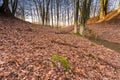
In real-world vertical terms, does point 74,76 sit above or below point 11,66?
below

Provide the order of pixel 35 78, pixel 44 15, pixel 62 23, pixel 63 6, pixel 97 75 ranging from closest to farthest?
1. pixel 35 78
2. pixel 97 75
3. pixel 44 15
4. pixel 63 6
5. pixel 62 23

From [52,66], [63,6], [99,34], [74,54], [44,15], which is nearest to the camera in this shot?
[52,66]

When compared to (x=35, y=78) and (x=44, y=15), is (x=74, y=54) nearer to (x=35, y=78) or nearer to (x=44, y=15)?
(x=35, y=78)

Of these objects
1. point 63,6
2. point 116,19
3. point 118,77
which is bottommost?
point 118,77

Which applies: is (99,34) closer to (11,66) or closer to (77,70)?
(77,70)

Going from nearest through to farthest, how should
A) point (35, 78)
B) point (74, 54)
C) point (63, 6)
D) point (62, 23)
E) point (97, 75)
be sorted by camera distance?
point (35, 78), point (97, 75), point (74, 54), point (63, 6), point (62, 23)

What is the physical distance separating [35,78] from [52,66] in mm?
873

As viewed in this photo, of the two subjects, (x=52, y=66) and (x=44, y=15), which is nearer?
(x=52, y=66)

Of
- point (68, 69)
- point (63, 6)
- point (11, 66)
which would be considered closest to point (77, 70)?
point (68, 69)

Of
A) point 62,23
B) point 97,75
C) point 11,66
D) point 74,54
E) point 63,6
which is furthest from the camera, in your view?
point 62,23

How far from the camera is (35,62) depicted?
16.3 feet

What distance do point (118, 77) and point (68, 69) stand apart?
1.84 metres

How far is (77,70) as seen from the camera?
5.23m

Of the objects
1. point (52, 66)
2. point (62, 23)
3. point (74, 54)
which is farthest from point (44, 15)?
point (52, 66)
